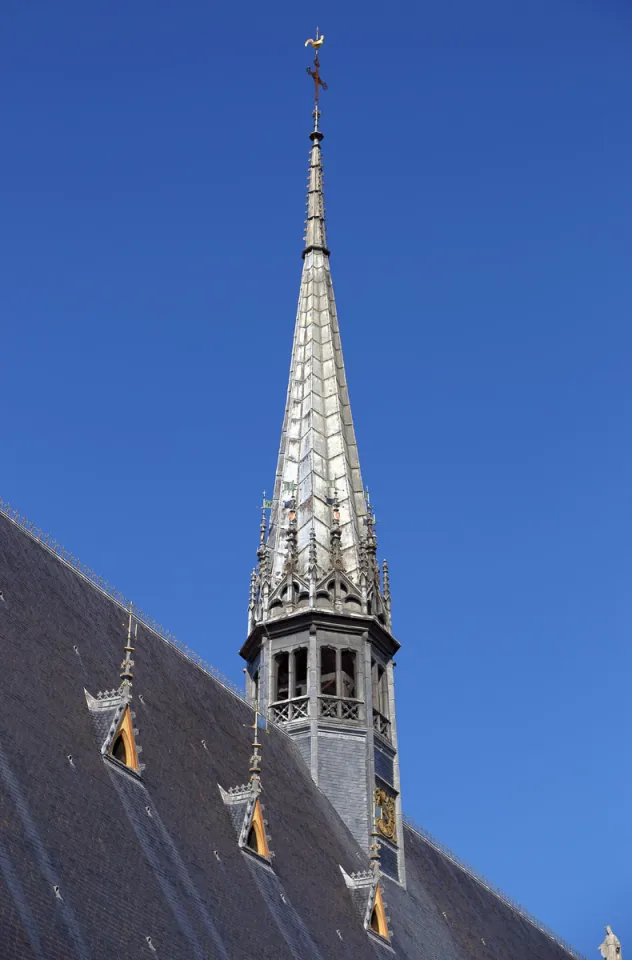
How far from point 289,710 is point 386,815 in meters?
4.64

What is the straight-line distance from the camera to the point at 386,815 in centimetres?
5150

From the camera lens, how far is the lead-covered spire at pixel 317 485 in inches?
2165

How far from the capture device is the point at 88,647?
133 feet

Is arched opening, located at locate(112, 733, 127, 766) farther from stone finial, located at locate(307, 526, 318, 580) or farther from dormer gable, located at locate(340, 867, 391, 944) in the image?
stone finial, located at locate(307, 526, 318, 580)

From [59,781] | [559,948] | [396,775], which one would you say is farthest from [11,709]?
[559,948]

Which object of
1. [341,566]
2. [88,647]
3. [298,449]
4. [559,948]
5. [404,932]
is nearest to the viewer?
[88,647]

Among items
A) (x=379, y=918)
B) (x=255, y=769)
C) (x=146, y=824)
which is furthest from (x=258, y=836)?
(x=146, y=824)

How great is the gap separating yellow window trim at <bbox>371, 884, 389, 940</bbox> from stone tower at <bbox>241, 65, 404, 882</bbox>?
13.7 feet

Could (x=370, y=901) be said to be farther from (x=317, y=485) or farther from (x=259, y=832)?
(x=317, y=485)

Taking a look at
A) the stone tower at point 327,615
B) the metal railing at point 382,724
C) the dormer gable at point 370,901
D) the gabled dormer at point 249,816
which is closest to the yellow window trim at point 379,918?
the dormer gable at point 370,901

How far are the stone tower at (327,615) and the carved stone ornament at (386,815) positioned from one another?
60 millimetres

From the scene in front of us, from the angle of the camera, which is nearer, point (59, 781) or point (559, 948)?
point (59, 781)

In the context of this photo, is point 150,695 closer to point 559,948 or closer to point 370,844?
point 370,844

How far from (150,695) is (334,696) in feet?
36.3
